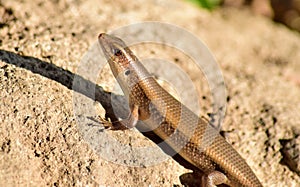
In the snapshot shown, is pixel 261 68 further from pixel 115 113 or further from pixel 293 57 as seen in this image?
pixel 115 113

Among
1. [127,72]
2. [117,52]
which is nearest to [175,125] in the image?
[127,72]

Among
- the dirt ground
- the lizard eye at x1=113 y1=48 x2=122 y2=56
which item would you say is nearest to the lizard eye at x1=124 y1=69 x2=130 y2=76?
the lizard eye at x1=113 y1=48 x2=122 y2=56

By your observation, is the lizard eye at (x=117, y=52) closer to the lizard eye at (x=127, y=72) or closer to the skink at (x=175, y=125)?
the skink at (x=175, y=125)

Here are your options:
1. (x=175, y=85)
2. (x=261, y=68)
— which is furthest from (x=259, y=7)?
(x=175, y=85)

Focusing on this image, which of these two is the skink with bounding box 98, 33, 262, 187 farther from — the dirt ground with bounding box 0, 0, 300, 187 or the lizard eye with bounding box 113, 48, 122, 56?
the dirt ground with bounding box 0, 0, 300, 187

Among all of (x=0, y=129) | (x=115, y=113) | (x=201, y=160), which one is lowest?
(x=201, y=160)
